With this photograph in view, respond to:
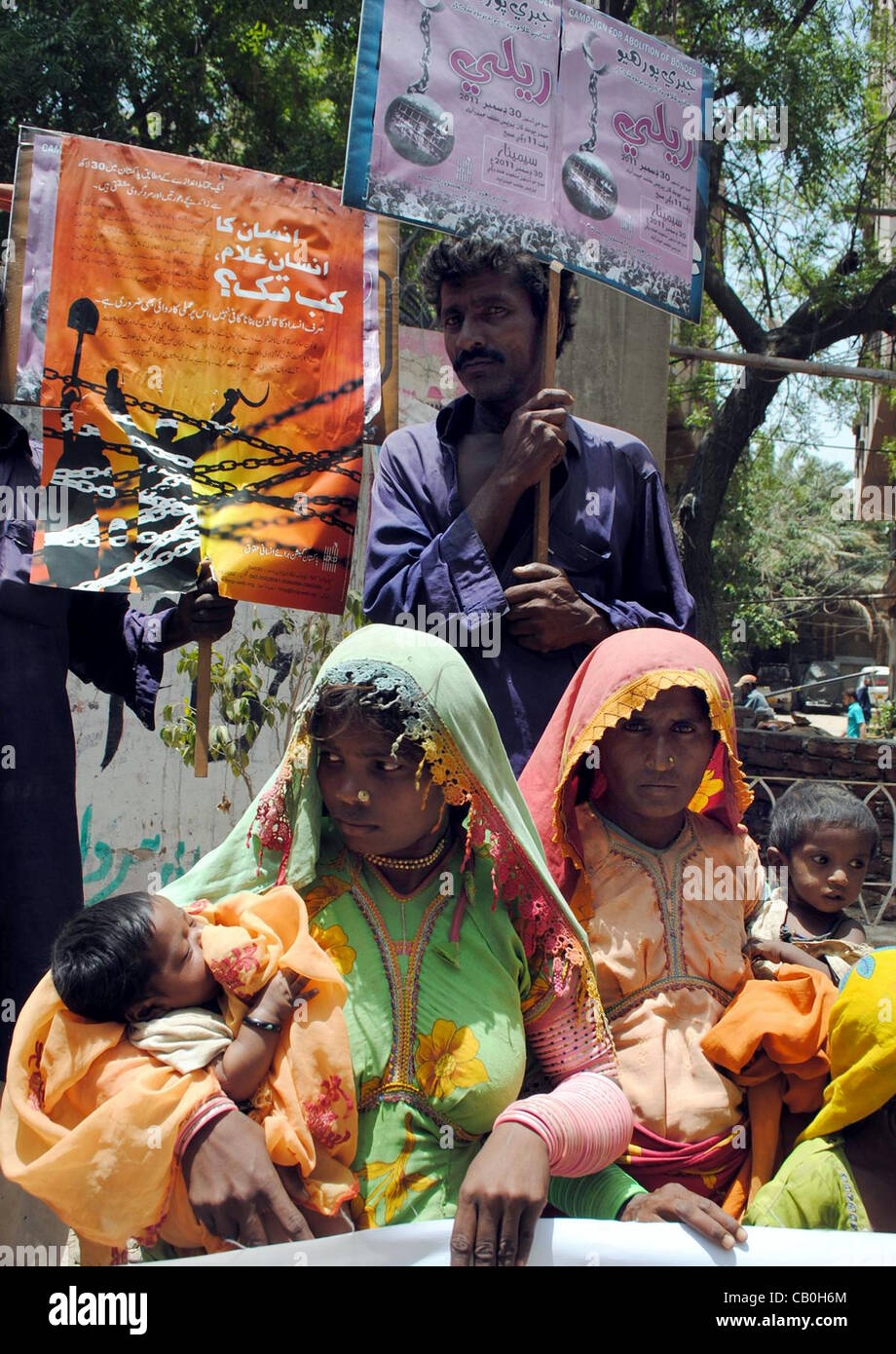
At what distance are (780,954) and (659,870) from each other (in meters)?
0.30

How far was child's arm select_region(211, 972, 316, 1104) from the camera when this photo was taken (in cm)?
189

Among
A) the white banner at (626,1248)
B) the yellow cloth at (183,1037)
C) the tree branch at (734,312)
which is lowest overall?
the white banner at (626,1248)

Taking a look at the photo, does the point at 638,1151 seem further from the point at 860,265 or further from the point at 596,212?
the point at 860,265

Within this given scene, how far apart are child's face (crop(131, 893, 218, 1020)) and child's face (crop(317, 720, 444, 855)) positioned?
34 centimetres

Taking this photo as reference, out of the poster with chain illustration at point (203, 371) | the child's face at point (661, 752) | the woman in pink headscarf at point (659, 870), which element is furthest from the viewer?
the poster with chain illustration at point (203, 371)

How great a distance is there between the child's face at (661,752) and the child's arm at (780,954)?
33cm

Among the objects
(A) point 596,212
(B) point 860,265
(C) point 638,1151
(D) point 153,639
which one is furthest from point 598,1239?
(B) point 860,265

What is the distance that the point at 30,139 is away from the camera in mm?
3447

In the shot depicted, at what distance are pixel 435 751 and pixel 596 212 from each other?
1.97 meters

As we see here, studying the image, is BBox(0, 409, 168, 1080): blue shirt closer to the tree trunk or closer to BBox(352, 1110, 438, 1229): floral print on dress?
BBox(352, 1110, 438, 1229): floral print on dress

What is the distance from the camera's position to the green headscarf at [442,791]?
2.12 metres

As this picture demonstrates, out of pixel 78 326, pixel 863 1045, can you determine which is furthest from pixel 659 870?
pixel 78 326

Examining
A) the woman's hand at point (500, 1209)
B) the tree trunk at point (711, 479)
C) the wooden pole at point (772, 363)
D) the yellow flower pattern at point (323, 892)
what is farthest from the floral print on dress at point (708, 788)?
the tree trunk at point (711, 479)

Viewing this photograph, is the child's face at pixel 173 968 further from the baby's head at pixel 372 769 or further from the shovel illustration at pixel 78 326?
the shovel illustration at pixel 78 326
